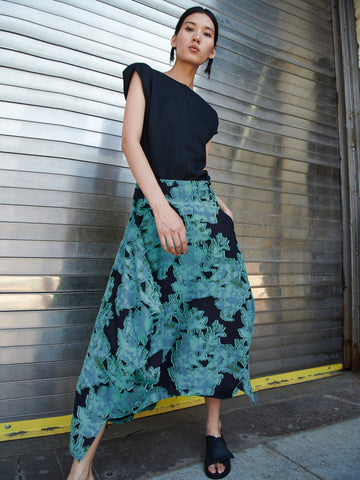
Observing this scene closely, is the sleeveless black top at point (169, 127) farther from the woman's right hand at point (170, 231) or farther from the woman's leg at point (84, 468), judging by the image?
the woman's leg at point (84, 468)

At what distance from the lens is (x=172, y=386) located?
4.63ft

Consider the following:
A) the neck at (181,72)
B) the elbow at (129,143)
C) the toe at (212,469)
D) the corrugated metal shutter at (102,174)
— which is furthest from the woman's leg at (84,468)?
the neck at (181,72)

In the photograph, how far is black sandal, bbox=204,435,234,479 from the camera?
1.41 metres

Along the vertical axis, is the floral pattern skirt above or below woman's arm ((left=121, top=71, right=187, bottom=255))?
below

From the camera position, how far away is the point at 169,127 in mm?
1479

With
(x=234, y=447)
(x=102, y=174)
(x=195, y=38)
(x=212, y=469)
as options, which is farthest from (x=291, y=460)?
(x=195, y=38)

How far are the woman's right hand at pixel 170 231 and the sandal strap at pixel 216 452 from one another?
2.69 feet

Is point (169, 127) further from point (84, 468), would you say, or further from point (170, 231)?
point (84, 468)

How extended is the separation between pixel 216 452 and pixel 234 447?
234 mm

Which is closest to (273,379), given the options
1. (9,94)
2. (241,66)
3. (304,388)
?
(304,388)

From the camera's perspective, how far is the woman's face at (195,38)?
5.12 feet

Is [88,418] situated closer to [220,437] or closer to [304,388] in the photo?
[220,437]

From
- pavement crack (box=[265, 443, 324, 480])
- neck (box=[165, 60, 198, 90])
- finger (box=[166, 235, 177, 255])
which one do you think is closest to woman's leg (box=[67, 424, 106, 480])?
finger (box=[166, 235, 177, 255])

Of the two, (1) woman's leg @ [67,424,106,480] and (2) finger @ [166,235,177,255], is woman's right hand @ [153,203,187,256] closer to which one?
(2) finger @ [166,235,177,255]
